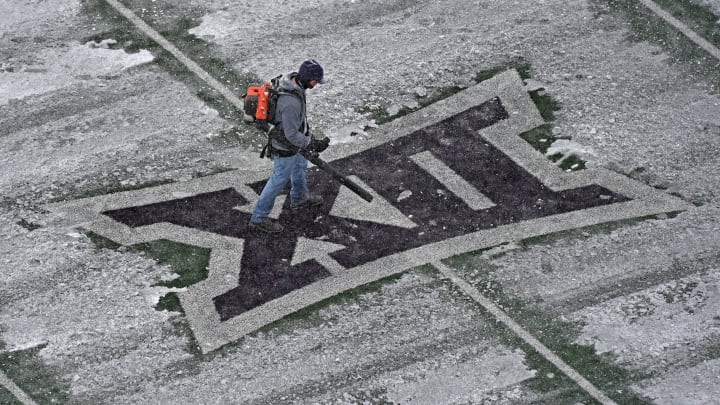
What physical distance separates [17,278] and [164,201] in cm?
177

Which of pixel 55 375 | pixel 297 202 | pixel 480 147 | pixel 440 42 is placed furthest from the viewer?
pixel 440 42

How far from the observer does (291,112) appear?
36.2 ft

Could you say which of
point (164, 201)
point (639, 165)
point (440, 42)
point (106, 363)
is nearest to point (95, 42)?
point (164, 201)

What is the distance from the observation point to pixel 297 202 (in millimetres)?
12047

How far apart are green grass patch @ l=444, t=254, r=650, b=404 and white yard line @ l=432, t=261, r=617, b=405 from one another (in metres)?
0.04

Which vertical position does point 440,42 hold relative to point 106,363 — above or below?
above

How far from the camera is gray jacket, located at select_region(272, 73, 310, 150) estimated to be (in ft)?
36.1

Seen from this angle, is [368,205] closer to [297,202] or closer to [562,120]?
[297,202]

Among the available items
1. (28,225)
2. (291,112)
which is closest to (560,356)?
(291,112)

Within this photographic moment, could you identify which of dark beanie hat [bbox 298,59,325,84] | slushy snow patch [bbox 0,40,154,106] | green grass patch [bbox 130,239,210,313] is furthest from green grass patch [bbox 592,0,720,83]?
green grass patch [bbox 130,239,210,313]

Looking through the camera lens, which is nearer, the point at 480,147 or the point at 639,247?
the point at 639,247

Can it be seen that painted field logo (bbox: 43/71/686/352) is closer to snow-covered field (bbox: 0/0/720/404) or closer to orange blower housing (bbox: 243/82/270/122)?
snow-covered field (bbox: 0/0/720/404)

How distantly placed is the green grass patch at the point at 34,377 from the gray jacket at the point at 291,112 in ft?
9.98

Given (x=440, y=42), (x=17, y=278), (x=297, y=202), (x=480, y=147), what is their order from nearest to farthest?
(x=17, y=278) < (x=297, y=202) < (x=480, y=147) < (x=440, y=42)
